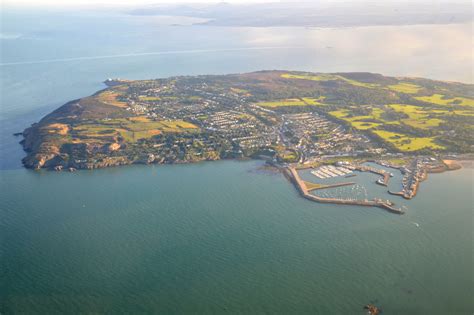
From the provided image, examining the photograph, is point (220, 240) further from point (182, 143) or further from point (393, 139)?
point (393, 139)

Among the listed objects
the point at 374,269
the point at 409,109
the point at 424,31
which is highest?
the point at 424,31

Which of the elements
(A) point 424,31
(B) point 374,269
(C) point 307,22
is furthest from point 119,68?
(C) point 307,22

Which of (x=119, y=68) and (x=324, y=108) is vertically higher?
(x=119, y=68)

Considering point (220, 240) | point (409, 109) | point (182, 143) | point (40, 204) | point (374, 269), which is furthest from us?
point (409, 109)

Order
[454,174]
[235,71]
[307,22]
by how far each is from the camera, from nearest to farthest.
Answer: [454,174], [235,71], [307,22]

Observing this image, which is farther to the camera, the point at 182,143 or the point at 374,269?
the point at 182,143

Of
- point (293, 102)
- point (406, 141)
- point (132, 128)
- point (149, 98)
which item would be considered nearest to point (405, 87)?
point (293, 102)

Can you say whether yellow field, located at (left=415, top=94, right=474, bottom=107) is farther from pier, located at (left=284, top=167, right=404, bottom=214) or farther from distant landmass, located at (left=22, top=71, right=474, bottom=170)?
pier, located at (left=284, top=167, right=404, bottom=214)
